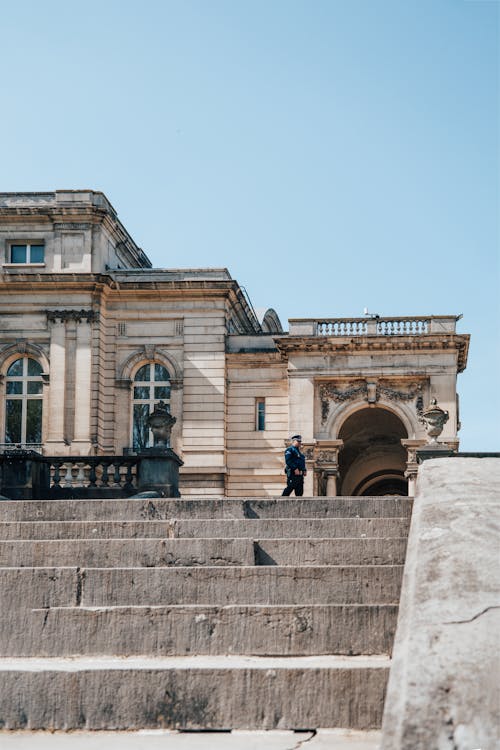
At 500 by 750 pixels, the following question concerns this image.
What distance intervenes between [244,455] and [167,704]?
103 ft

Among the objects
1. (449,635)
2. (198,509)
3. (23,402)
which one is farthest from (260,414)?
(449,635)

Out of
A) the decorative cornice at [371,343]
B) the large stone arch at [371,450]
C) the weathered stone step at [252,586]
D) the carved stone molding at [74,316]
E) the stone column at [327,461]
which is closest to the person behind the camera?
the weathered stone step at [252,586]

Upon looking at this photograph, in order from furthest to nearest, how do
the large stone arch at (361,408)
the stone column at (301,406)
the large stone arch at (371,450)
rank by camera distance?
the large stone arch at (371,450)
the stone column at (301,406)
the large stone arch at (361,408)

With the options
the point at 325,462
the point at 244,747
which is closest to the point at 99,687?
the point at 244,747

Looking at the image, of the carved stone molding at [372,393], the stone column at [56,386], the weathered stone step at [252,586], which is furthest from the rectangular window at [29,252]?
the weathered stone step at [252,586]

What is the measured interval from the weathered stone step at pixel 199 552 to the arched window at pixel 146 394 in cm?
2823

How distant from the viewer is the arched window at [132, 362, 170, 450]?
40375 millimetres

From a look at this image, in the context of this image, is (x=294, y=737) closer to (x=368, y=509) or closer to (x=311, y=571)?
(x=311, y=571)

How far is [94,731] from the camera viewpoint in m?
9.27

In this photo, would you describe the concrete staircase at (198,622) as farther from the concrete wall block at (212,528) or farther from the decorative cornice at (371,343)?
the decorative cornice at (371,343)

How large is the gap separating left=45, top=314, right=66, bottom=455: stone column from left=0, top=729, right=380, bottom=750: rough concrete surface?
3026 centimetres

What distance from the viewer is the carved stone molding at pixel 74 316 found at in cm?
4016

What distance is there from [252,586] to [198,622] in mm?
757

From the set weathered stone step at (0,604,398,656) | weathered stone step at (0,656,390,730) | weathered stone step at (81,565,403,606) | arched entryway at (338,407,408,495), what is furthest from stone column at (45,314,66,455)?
weathered stone step at (0,656,390,730)
